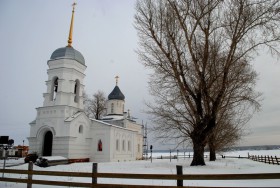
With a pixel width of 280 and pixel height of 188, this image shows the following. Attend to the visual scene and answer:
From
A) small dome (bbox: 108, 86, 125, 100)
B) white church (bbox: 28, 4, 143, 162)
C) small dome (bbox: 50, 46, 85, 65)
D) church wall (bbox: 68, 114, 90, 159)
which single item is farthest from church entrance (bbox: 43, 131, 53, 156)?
small dome (bbox: 108, 86, 125, 100)

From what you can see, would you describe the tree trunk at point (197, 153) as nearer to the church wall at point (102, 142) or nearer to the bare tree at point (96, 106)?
the church wall at point (102, 142)

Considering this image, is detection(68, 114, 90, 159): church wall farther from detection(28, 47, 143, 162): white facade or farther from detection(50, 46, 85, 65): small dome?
detection(50, 46, 85, 65): small dome

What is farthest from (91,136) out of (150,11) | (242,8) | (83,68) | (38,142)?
(242,8)

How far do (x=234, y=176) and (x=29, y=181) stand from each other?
7.02m

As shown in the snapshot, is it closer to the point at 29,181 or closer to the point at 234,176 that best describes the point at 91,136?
the point at 29,181

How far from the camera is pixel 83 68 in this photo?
3350 cm


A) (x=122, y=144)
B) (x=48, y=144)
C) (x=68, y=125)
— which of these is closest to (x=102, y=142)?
(x=122, y=144)

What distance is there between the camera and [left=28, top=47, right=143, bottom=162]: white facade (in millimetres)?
28781

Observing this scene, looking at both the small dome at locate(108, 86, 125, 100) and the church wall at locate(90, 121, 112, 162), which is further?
the small dome at locate(108, 86, 125, 100)

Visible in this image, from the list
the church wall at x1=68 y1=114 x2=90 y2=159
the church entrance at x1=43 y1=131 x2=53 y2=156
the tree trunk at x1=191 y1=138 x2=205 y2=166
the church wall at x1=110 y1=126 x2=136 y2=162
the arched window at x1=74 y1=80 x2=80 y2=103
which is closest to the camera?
the tree trunk at x1=191 y1=138 x2=205 y2=166

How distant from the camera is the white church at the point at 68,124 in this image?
28.8 meters

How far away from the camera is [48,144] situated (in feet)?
97.9

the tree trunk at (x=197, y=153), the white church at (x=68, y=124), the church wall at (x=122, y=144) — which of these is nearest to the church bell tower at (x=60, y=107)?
the white church at (x=68, y=124)

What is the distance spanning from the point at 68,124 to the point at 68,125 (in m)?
0.12
